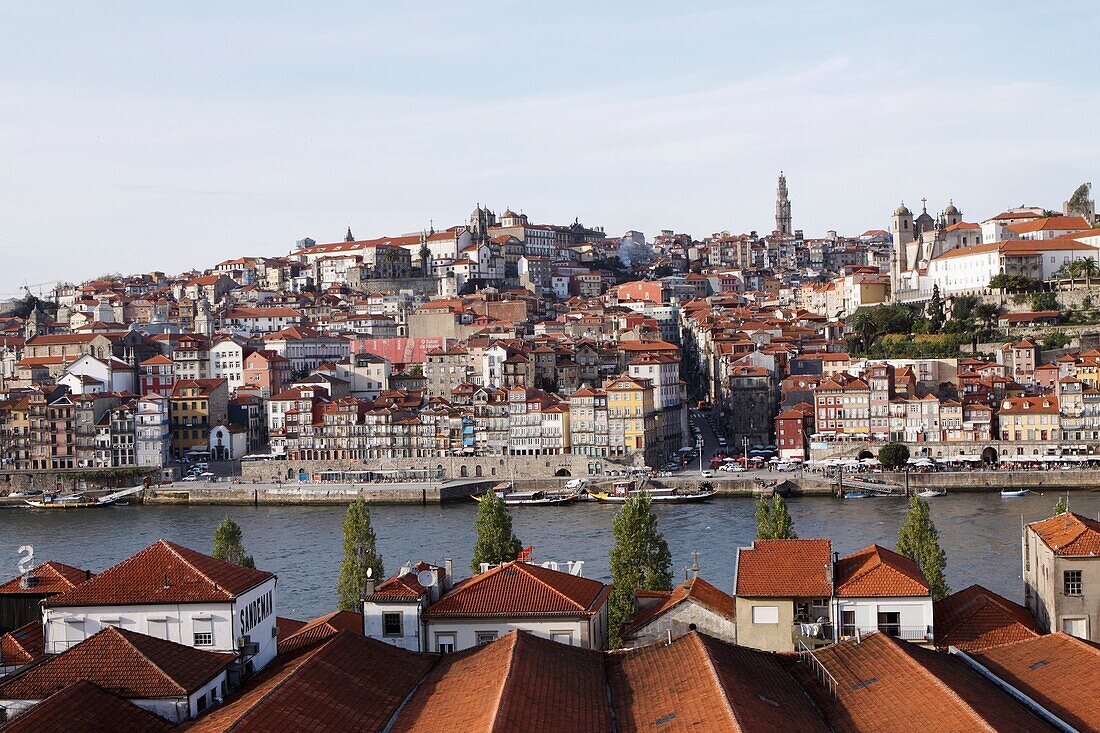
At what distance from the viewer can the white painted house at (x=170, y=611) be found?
1294 cm

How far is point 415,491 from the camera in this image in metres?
43.1

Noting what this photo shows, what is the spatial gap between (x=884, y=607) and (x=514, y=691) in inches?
187

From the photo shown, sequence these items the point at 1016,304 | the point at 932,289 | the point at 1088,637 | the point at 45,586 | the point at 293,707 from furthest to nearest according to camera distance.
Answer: the point at 932,289, the point at 1016,304, the point at 45,586, the point at 1088,637, the point at 293,707

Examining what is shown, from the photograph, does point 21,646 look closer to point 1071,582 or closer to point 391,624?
point 391,624

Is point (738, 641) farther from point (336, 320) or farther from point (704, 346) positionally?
point (336, 320)

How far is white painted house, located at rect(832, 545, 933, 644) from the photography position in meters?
13.6

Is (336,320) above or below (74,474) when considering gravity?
above

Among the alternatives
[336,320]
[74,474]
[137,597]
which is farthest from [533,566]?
[336,320]

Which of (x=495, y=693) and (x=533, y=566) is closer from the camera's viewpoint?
(x=495, y=693)

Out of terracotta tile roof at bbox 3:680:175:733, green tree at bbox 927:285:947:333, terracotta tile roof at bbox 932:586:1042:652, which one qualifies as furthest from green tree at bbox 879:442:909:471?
terracotta tile roof at bbox 3:680:175:733

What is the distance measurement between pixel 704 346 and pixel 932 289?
35.0ft

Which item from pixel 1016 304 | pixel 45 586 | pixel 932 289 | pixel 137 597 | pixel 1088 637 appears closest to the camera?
pixel 137 597

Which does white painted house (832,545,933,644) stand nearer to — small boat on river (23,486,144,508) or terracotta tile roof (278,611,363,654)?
terracotta tile roof (278,611,363,654)

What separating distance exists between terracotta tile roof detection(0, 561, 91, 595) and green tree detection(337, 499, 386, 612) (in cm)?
489
